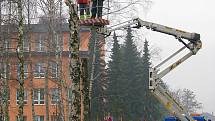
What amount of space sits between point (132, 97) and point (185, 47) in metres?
42.1

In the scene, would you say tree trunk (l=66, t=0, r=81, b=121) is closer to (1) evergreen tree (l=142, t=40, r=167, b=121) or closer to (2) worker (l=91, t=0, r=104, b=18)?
(2) worker (l=91, t=0, r=104, b=18)

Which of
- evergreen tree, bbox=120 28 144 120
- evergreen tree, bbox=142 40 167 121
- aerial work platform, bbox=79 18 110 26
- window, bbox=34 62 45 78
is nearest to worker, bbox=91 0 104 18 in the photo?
aerial work platform, bbox=79 18 110 26

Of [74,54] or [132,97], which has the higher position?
[74,54]

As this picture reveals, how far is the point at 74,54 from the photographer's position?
1518 centimetres

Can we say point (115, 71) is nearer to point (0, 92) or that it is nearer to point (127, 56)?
point (127, 56)

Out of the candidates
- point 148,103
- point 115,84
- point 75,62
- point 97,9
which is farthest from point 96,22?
point 148,103

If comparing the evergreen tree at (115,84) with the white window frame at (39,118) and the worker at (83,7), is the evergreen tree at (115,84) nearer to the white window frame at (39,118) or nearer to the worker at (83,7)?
the white window frame at (39,118)

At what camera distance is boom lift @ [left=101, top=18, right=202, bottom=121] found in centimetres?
1428

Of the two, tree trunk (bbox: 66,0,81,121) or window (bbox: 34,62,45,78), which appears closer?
tree trunk (bbox: 66,0,81,121)

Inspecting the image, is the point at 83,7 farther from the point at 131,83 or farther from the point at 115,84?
the point at 131,83

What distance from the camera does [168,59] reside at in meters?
14.7

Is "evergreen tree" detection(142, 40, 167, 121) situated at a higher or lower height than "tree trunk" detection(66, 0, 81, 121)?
lower

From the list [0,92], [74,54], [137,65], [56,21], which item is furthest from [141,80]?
[74,54]

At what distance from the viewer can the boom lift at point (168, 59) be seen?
1428 cm
